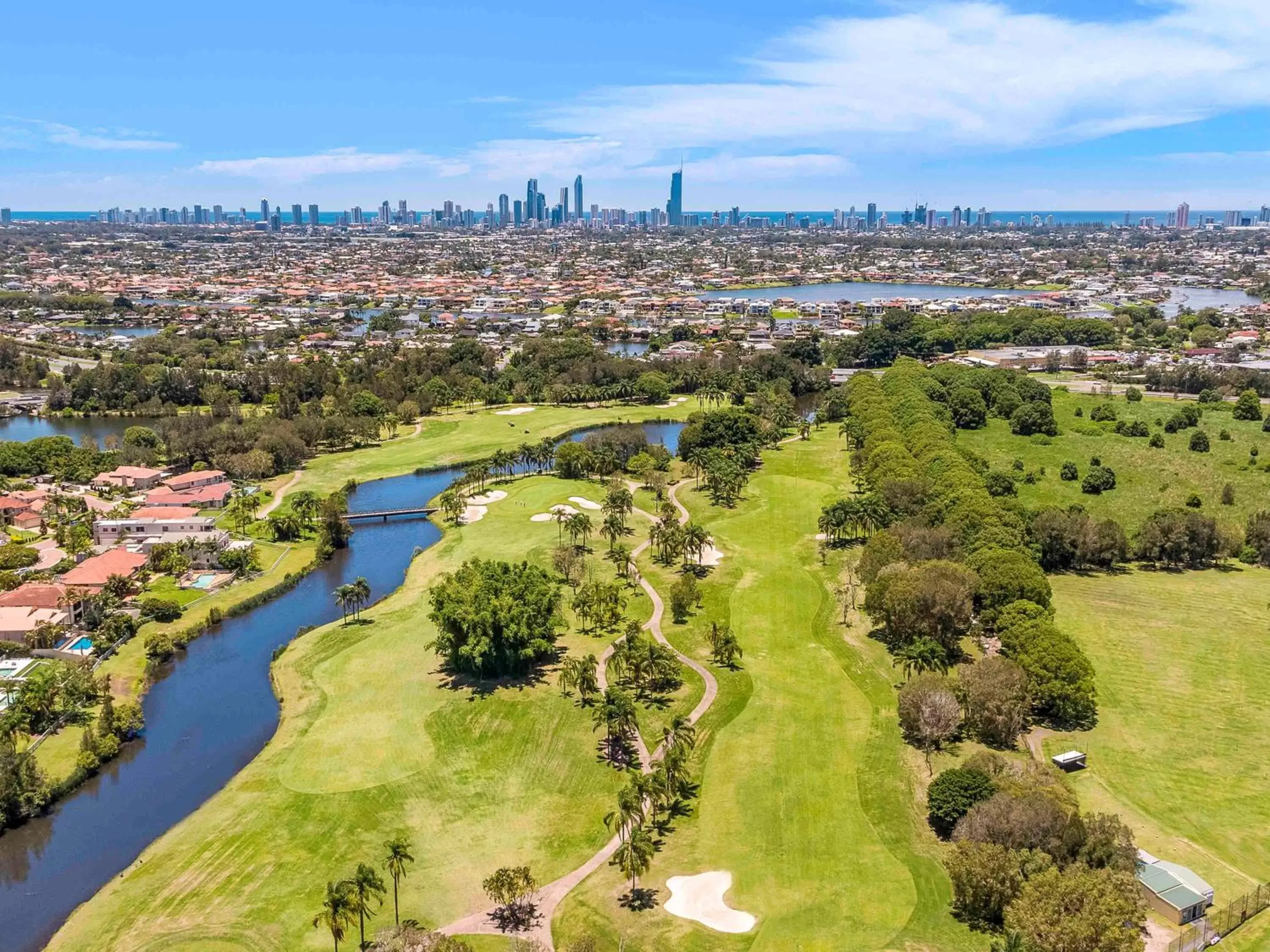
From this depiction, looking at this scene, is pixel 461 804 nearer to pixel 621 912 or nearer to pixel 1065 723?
pixel 621 912

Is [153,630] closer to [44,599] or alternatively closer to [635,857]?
[44,599]

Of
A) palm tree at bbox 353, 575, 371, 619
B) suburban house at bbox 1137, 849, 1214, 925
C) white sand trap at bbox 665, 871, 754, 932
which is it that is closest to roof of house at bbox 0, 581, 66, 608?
palm tree at bbox 353, 575, 371, 619

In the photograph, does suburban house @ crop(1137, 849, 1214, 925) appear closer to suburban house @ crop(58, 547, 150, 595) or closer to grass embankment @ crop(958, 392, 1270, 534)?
grass embankment @ crop(958, 392, 1270, 534)

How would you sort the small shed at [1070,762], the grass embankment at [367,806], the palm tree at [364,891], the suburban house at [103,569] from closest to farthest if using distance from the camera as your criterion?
1. the palm tree at [364,891]
2. the grass embankment at [367,806]
3. the small shed at [1070,762]
4. the suburban house at [103,569]

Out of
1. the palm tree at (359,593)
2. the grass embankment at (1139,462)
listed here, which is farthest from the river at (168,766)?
the grass embankment at (1139,462)

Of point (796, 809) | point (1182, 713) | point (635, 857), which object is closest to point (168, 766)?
point (635, 857)

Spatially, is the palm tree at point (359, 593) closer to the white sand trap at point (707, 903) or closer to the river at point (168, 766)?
the river at point (168, 766)

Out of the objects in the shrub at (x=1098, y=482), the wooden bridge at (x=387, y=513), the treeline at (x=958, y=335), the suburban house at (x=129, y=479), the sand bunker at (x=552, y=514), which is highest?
the treeline at (x=958, y=335)
